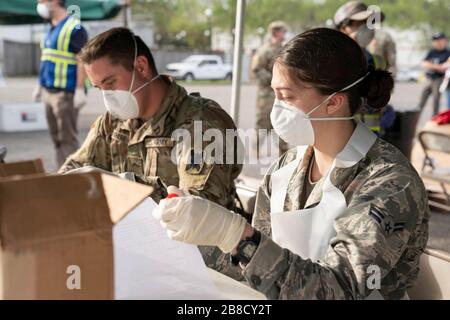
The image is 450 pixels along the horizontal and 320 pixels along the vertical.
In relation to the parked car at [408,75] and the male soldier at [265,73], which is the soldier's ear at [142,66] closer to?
the male soldier at [265,73]

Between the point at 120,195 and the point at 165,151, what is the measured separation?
49.4 inches

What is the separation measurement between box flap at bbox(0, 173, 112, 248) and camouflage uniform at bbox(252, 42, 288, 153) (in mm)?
4985

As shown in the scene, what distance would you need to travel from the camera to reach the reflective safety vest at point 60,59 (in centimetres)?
471

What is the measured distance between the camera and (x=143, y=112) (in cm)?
225

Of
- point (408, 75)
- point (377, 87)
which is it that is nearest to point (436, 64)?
point (377, 87)

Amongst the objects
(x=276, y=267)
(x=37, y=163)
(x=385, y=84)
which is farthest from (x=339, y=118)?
(x=37, y=163)

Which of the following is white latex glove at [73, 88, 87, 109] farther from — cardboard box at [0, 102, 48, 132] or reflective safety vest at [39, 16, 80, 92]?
cardboard box at [0, 102, 48, 132]

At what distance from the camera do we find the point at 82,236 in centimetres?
90

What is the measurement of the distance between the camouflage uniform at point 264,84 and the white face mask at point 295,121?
4.25 meters

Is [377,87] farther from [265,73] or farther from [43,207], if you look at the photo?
[265,73]

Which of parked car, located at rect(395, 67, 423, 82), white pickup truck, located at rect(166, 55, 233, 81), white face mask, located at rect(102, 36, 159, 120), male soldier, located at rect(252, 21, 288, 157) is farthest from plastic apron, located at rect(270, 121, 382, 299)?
parked car, located at rect(395, 67, 423, 82)

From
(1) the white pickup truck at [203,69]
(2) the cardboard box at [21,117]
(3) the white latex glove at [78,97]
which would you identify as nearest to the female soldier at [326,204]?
(3) the white latex glove at [78,97]

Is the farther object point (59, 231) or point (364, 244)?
point (364, 244)

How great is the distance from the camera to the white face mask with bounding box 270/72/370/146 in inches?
58.0
